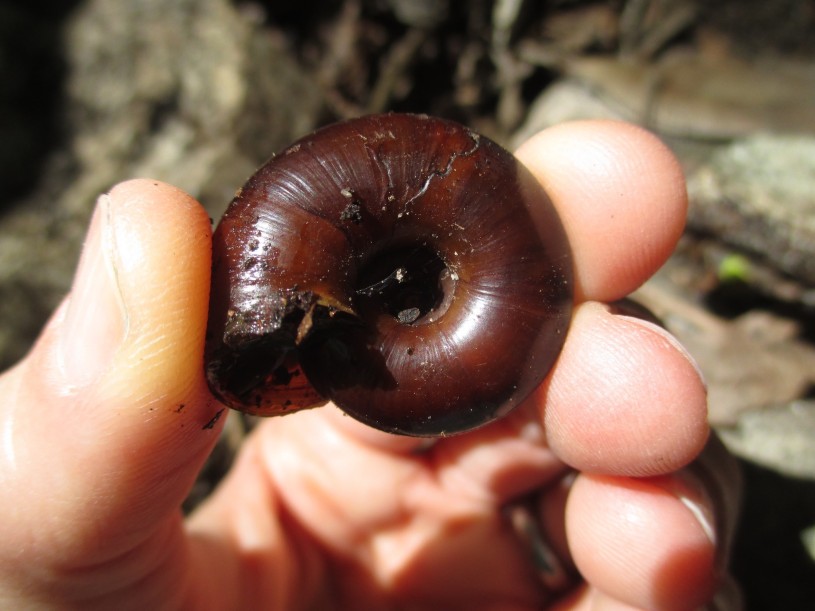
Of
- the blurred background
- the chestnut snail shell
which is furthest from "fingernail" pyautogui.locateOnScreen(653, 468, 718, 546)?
the blurred background

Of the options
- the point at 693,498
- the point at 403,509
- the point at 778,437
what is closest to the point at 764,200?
the point at 778,437

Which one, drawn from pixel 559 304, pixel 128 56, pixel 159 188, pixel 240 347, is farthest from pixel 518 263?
pixel 128 56

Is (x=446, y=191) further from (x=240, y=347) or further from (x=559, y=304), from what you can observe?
(x=240, y=347)

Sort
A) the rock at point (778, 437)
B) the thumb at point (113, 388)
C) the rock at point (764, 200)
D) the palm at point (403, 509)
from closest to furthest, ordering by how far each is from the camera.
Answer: the thumb at point (113, 388) → the palm at point (403, 509) → the rock at point (778, 437) → the rock at point (764, 200)

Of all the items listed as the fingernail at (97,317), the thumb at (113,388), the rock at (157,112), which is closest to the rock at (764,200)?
the rock at (157,112)

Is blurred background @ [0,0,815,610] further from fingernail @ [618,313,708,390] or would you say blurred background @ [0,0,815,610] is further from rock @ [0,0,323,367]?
fingernail @ [618,313,708,390]

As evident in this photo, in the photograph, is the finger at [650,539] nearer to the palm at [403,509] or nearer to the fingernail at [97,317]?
the palm at [403,509]
